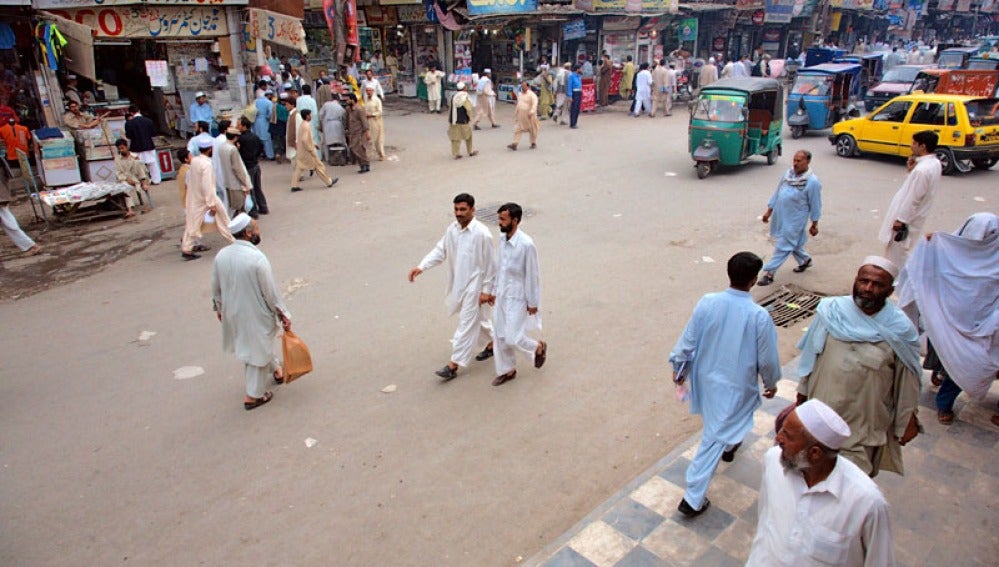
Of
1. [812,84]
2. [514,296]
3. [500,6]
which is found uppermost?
[500,6]

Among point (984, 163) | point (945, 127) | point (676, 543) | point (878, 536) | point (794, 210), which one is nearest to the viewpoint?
point (878, 536)

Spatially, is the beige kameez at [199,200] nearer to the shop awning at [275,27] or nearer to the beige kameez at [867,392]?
the beige kameez at [867,392]

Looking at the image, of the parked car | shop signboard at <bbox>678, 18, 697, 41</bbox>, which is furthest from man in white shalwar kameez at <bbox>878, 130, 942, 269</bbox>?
shop signboard at <bbox>678, 18, 697, 41</bbox>

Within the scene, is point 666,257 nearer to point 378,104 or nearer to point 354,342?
point 354,342

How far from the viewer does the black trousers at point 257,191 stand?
10.8m

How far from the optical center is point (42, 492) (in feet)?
14.8

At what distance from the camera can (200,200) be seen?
891cm

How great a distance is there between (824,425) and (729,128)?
11475 millimetres

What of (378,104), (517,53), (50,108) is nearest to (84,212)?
(50,108)

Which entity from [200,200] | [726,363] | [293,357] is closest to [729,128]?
[200,200]

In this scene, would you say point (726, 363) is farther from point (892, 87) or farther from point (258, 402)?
point (892, 87)

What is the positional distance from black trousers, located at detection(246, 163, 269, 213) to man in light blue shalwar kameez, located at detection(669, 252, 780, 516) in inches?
346

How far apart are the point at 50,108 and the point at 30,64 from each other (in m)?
0.86

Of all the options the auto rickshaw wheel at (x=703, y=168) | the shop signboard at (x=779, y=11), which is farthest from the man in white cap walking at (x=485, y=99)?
the shop signboard at (x=779, y=11)
